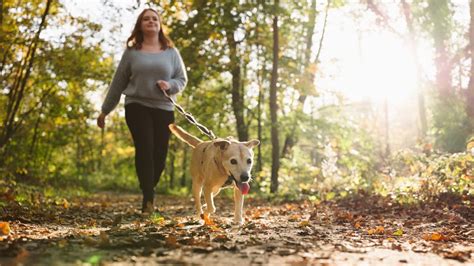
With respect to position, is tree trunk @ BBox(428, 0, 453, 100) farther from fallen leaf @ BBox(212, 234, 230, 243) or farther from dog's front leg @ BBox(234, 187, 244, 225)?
fallen leaf @ BBox(212, 234, 230, 243)

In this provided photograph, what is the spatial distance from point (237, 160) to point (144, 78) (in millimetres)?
1859

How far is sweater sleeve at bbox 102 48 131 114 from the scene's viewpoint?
6250mm

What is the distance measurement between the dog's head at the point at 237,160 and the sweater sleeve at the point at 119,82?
185cm

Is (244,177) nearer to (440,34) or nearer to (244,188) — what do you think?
(244,188)

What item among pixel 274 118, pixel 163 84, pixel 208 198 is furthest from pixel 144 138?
pixel 274 118

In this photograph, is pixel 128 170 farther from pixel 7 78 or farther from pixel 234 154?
pixel 234 154

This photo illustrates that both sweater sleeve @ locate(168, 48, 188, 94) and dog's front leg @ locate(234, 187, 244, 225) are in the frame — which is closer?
dog's front leg @ locate(234, 187, 244, 225)

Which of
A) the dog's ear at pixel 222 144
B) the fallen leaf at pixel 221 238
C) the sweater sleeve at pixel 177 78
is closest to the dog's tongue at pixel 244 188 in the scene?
the dog's ear at pixel 222 144

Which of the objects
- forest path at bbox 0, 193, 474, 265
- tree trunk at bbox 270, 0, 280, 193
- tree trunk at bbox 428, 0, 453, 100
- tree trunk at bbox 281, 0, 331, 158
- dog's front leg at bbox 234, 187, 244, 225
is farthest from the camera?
tree trunk at bbox 428, 0, 453, 100

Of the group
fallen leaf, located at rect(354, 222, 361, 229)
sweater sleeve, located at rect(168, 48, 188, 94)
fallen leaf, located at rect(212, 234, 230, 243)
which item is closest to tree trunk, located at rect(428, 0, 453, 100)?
fallen leaf, located at rect(354, 222, 361, 229)

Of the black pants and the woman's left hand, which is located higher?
the woman's left hand

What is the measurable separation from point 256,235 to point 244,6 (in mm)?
8047

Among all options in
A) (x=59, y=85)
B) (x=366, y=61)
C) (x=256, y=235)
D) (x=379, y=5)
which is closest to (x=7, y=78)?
(x=59, y=85)

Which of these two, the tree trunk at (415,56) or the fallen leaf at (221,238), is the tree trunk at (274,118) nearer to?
the fallen leaf at (221,238)
